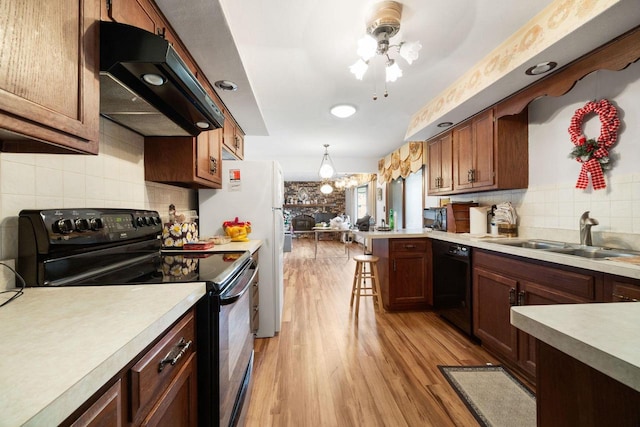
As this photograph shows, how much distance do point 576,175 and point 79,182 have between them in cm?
304

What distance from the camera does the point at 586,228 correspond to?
172 cm

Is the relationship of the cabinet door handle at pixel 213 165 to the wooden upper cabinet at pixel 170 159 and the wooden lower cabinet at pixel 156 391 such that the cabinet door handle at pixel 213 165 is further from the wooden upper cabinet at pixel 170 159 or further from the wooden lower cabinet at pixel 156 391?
the wooden lower cabinet at pixel 156 391

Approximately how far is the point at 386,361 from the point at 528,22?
94.9 inches

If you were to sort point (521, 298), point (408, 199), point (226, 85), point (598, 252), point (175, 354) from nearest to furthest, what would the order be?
point (175, 354)
point (598, 252)
point (521, 298)
point (226, 85)
point (408, 199)

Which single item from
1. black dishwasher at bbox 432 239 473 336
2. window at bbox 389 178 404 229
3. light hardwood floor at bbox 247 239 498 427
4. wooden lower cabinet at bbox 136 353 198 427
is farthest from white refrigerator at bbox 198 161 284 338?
window at bbox 389 178 404 229

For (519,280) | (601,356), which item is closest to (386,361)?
(519,280)

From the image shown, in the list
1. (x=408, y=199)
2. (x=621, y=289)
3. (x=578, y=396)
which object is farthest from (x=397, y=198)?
(x=578, y=396)

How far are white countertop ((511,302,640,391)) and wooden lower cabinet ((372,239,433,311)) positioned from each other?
7.04ft

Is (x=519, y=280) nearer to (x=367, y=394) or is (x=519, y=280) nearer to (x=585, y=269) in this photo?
(x=585, y=269)

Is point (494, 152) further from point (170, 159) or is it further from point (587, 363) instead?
point (170, 159)

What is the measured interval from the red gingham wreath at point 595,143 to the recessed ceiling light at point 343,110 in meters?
1.91

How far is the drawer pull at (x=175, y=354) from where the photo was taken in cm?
70

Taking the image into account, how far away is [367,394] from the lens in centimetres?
160

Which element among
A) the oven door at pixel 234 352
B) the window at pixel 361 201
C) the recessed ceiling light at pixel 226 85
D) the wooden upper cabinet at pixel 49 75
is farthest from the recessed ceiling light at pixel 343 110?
the window at pixel 361 201
